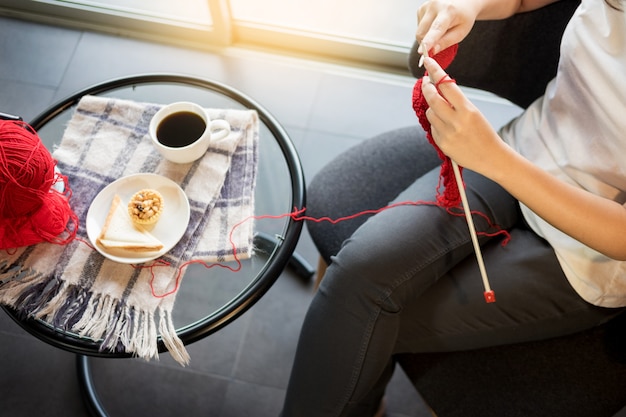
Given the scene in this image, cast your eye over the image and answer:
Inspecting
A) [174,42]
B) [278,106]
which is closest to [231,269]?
[278,106]

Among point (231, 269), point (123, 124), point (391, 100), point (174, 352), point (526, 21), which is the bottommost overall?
point (174, 352)

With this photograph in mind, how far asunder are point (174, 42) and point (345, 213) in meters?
1.05

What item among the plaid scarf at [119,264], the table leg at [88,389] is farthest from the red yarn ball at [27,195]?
the table leg at [88,389]

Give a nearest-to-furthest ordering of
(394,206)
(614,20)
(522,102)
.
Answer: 1. (614,20)
2. (394,206)
3. (522,102)

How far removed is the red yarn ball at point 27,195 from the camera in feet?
2.36

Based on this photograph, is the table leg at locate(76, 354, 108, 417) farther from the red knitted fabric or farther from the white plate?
the red knitted fabric

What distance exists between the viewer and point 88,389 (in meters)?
1.22

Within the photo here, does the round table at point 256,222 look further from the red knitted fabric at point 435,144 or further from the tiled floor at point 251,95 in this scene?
the tiled floor at point 251,95

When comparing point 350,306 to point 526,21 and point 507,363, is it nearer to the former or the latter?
point 507,363

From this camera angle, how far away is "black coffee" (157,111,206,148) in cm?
87

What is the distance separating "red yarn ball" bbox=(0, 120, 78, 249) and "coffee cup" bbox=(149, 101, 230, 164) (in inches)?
6.8

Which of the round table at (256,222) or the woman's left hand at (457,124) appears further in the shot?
the round table at (256,222)

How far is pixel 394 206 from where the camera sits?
92cm

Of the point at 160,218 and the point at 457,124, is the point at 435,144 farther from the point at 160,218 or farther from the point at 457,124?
the point at 160,218
